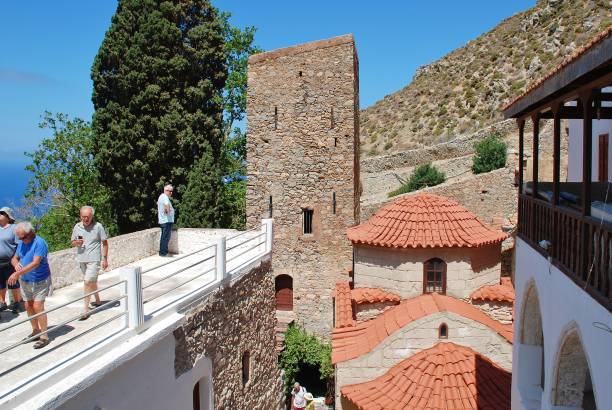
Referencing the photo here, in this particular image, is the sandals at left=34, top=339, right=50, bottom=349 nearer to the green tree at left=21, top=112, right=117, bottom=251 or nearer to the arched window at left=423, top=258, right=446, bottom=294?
the arched window at left=423, top=258, right=446, bottom=294

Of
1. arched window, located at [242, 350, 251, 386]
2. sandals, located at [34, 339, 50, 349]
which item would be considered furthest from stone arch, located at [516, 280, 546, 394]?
sandals, located at [34, 339, 50, 349]

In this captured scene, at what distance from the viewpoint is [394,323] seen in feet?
35.9

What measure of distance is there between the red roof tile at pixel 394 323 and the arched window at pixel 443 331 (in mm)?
320

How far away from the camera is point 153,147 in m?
20.3

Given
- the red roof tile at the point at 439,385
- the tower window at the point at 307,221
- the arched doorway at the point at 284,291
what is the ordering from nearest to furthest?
the red roof tile at the point at 439,385 < the tower window at the point at 307,221 < the arched doorway at the point at 284,291

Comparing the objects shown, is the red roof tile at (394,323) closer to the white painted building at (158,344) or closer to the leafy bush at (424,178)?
the white painted building at (158,344)

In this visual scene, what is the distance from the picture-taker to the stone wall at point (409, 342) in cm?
1048

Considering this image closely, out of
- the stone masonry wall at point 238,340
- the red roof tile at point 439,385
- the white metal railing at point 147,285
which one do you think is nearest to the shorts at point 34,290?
the white metal railing at point 147,285

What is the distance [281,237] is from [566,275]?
13.7 metres

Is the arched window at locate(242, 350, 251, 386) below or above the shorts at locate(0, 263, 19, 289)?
below

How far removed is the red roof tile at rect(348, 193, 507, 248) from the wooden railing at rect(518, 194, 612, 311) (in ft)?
15.5

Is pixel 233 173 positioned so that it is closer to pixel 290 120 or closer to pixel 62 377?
pixel 290 120

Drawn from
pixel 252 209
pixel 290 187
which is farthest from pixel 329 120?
pixel 252 209

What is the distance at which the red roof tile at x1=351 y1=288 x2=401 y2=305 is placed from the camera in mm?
12164
